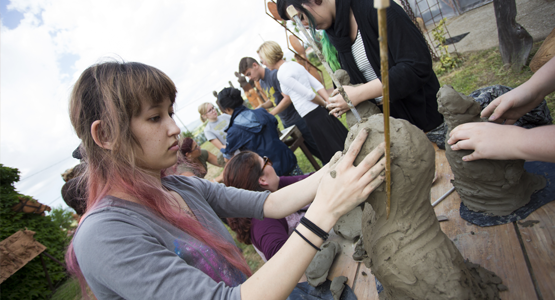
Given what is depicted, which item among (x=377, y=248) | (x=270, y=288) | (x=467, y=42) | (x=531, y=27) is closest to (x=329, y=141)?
(x=377, y=248)

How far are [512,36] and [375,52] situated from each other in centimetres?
376

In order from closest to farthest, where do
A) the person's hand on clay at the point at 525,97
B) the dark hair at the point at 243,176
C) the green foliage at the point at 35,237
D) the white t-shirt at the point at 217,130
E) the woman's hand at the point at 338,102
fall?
the person's hand on clay at the point at 525,97 < the woman's hand at the point at 338,102 < the dark hair at the point at 243,176 < the white t-shirt at the point at 217,130 < the green foliage at the point at 35,237

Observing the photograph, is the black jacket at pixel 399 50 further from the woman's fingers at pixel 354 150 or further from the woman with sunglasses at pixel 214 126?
the woman with sunglasses at pixel 214 126

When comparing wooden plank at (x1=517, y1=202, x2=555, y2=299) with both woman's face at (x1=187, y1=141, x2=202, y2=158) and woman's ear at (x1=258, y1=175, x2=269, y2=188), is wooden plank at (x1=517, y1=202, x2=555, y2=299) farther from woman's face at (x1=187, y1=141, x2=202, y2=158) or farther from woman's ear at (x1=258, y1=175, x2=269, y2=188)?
woman's face at (x1=187, y1=141, x2=202, y2=158)

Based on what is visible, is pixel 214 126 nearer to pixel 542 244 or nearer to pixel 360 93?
pixel 360 93

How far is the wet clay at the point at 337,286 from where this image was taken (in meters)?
1.54

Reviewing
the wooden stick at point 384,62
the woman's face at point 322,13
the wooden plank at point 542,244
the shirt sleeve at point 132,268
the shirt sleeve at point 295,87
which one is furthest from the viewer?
the shirt sleeve at point 295,87

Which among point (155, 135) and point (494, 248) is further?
point (494, 248)

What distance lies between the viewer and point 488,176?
58.6 inches

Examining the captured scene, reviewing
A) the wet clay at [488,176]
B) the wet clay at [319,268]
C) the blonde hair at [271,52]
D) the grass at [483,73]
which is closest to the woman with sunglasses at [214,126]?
the blonde hair at [271,52]

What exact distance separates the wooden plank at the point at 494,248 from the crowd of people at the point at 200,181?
41cm

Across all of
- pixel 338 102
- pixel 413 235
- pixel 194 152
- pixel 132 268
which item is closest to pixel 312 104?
pixel 338 102

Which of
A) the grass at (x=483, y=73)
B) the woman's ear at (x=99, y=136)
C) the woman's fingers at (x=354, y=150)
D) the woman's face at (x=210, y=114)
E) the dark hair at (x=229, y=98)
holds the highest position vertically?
the woman's ear at (x=99, y=136)

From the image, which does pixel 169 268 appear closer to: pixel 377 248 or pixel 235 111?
pixel 377 248
